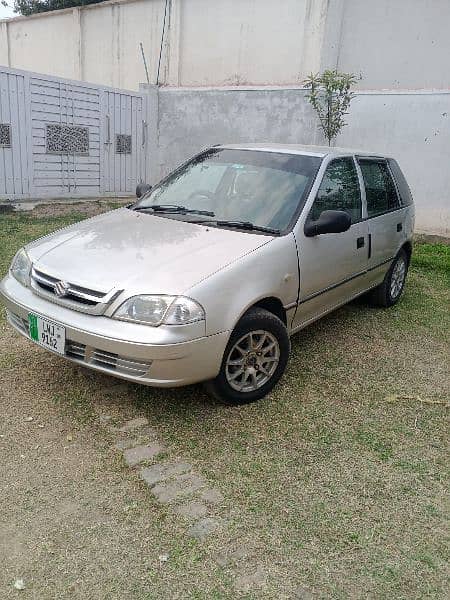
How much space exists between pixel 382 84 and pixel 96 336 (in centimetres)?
1110

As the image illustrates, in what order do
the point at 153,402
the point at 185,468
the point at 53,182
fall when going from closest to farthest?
the point at 185,468 < the point at 153,402 < the point at 53,182

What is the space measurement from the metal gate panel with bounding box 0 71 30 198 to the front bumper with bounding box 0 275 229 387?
7364 mm

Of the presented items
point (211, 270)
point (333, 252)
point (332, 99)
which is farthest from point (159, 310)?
point (332, 99)

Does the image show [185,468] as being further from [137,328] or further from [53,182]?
[53,182]

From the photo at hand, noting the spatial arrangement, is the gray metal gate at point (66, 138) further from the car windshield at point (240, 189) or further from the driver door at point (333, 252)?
the driver door at point (333, 252)

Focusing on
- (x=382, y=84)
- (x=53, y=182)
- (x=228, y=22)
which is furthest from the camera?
(x=228, y=22)

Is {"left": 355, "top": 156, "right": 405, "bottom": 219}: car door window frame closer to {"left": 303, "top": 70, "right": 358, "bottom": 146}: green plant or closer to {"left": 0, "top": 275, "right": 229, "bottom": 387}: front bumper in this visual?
{"left": 0, "top": 275, "right": 229, "bottom": 387}: front bumper

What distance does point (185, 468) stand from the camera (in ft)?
9.13

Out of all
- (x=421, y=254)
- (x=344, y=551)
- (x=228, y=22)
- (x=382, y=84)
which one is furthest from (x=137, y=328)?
(x=228, y=22)

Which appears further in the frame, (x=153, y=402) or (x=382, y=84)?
(x=382, y=84)

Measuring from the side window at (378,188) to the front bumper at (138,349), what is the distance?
2455 mm

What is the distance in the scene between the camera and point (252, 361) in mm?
3377

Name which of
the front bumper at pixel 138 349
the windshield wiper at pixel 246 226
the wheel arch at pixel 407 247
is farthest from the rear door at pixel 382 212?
the front bumper at pixel 138 349

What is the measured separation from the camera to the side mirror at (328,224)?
3.67 metres
